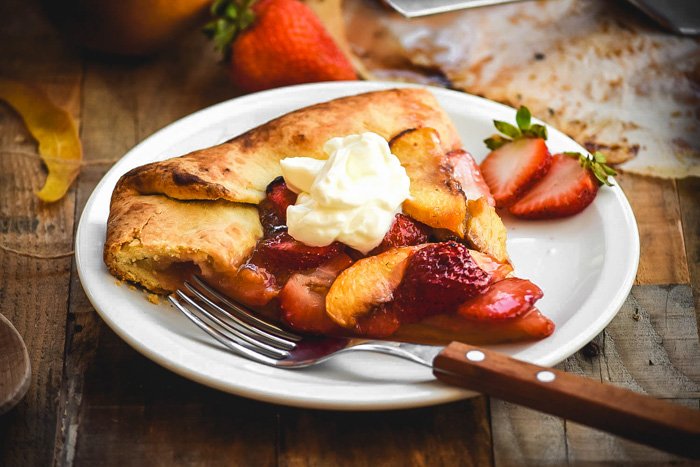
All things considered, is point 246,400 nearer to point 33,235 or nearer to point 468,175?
point 468,175

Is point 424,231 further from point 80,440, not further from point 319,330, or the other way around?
point 80,440

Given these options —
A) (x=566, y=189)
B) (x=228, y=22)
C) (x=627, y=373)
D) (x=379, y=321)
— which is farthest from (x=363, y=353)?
(x=228, y=22)

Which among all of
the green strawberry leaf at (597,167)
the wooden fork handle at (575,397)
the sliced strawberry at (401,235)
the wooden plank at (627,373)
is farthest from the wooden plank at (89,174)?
the green strawberry leaf at (597,167)

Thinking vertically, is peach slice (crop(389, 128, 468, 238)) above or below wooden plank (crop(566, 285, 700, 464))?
above

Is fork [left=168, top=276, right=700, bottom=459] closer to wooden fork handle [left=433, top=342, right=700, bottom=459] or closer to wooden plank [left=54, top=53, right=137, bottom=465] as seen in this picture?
wooden fork handle [left=433, top=342, right=700, bottom=459]

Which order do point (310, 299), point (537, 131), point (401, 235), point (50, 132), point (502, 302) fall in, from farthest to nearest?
point (50, 132) < point (537, 131) < point (401, 235) < point (310, 299) < point (502, 302)

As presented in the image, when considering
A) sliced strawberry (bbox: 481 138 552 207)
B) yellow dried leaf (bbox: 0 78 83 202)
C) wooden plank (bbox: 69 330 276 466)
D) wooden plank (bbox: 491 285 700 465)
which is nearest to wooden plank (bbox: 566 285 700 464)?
wooden plank (bbox: 491 285 700 465)

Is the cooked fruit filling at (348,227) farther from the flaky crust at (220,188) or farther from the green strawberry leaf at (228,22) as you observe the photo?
the green strawberry leaf at (228,22)
